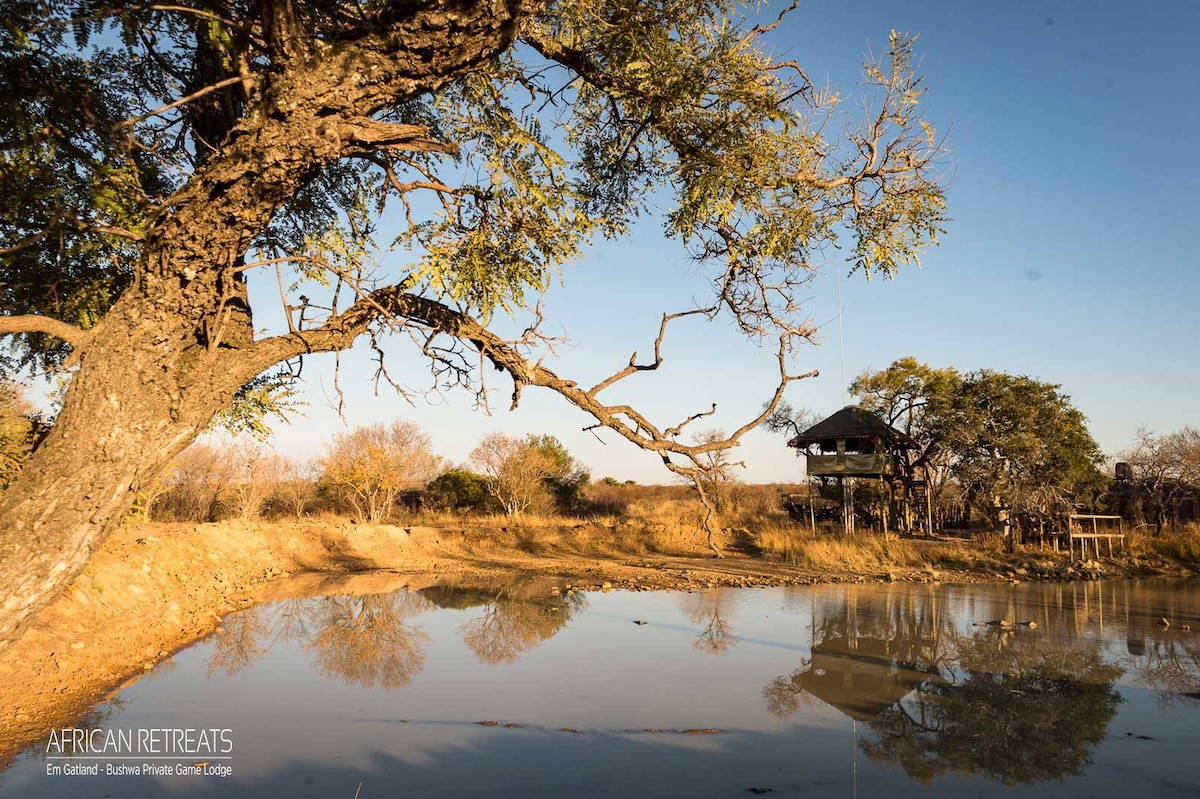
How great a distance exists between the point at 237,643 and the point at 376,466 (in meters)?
→ 16.9

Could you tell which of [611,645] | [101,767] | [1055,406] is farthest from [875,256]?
[1055,406]

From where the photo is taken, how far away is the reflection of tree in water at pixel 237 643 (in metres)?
8.14

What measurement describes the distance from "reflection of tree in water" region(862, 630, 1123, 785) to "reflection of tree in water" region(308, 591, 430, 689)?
4.91 meters

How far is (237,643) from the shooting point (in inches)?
367

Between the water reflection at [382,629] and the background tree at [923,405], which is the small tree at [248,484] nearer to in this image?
the water reflection at [382,629]

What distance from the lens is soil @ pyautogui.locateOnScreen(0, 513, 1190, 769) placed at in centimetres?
712

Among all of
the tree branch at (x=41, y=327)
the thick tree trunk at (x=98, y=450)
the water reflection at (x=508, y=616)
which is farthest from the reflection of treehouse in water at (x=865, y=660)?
the tree branch at (x=41, y=327)

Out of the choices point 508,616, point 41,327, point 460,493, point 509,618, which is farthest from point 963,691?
point 460,493

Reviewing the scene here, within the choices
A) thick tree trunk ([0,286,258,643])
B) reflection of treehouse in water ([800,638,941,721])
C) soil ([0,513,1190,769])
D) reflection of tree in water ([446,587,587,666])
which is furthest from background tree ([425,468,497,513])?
thick tree trunk ([0,286,258,643])

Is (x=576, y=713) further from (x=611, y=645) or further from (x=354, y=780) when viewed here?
(x=611, y=645)

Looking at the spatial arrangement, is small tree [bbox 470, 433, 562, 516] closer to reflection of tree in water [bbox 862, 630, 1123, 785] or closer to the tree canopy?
the tree canopy

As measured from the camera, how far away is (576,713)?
633cm

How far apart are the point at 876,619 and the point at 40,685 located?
1055 cm

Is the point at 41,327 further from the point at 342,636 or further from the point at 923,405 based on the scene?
the point at 923,405
